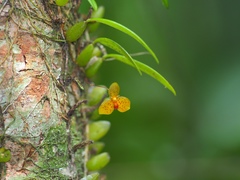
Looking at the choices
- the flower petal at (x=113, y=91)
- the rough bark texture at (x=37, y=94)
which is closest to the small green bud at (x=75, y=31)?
the rough bark texture at (x=37, y=94)

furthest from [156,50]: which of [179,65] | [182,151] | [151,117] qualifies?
[182,151]

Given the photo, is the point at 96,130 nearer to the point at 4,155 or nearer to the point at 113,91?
the point at 113,91

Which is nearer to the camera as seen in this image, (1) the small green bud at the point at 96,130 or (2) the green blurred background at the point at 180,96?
(1) the small green bud at the point at 96,130

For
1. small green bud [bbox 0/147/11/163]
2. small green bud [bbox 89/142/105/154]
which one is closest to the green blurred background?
→ small green bud [bbox 89/142/105/154]

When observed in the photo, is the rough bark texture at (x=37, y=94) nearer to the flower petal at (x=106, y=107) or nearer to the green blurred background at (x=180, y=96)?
the flower petal at (x=106, y=107)

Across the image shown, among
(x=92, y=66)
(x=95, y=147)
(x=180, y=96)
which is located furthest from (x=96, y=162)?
(x=180, y=96)

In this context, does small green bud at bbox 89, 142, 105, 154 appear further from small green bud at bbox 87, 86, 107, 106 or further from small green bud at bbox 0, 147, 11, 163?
small green bud at bbox 0, 147, 11, 163

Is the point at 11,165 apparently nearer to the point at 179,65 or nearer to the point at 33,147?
the point at 33,147
